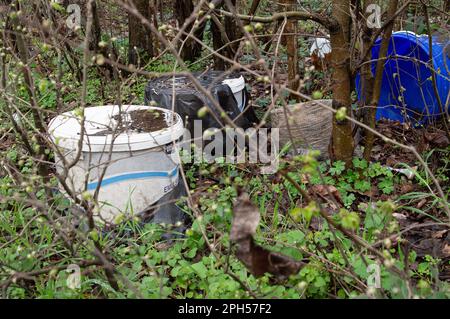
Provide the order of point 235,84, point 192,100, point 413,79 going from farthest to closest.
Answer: point 413,79 → point 235,84 → point 192,100

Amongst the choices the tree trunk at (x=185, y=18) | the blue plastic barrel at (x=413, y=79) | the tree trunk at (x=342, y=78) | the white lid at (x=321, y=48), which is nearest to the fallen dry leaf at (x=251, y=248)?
the tree trunk at (x=342, y=78)

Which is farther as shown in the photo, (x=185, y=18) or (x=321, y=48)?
(x=185, y=18)

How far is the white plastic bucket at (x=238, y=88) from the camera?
3.95 m

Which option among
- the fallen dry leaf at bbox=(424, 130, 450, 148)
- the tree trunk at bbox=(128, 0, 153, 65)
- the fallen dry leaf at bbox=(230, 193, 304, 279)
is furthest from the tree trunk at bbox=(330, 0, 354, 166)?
the tree trunk at bbox=(128, 0, 153, 65)

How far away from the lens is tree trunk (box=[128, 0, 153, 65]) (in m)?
5.77

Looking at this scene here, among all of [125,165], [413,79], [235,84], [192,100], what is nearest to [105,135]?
[125,165]

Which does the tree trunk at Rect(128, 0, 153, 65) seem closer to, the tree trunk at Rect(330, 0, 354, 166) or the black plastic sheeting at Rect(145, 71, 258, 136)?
the black plastic sheeting at Rect(145, 71, 258, 136)

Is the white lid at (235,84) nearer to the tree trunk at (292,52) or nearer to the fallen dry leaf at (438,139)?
the tree trunk at (292,52)

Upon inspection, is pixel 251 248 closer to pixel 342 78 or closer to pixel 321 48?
pixel 342 78

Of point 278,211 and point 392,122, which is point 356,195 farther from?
point 392,122

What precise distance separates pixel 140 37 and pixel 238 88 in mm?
2382

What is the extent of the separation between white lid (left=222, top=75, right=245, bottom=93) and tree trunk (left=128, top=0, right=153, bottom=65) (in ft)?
6.83

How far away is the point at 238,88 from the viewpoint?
401 cm
